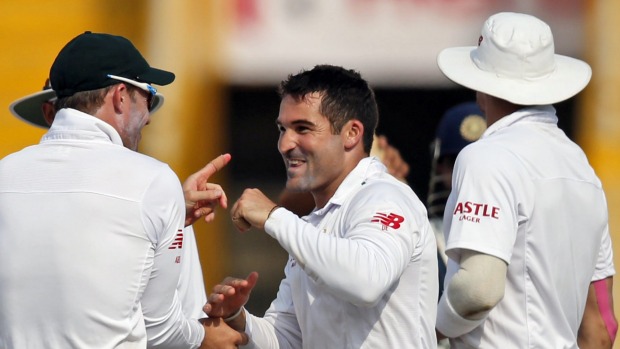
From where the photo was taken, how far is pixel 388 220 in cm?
345

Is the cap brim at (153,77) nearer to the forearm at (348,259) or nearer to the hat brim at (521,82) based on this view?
the forearm at (348,259)

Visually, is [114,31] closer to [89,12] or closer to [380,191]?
[89,12]

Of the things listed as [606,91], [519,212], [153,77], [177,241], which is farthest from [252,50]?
[177,241]

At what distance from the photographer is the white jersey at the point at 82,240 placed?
3195 mm

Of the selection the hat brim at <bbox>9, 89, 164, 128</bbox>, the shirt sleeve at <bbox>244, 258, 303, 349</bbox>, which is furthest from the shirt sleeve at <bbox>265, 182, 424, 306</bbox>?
the hat brim at <bbox>9, 89, 164, 128</bbox>

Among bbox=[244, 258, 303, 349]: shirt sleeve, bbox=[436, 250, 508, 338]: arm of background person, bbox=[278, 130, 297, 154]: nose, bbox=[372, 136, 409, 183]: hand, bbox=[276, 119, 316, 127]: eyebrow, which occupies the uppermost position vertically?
bbox=[276, 119, 316, 127]: eyebrow

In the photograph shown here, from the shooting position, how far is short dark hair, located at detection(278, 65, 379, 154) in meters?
3.80

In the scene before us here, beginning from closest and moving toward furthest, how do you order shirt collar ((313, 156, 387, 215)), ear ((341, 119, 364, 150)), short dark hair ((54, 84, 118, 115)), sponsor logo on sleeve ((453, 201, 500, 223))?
short dark hair ((54, 84, 118, 115)) < sponsor logo on sleeve ((453, 201, 500, 223)) < shirt collar ((313, 156, 387, 215)) < ear ((341, 119, 364, 150))

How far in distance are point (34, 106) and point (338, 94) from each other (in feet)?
4.85

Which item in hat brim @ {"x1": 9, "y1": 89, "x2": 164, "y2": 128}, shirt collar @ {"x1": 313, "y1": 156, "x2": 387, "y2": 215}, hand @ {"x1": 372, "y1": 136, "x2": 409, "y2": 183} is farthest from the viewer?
hand @ {"x1": 372, "y1": 136, "x2": 409, "y2": 183}

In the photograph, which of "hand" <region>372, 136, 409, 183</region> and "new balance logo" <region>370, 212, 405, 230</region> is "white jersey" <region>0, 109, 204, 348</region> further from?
"hand" <region>372, 136, 409, 183</region>

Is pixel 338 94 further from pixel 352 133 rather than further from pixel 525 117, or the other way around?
pixel 525 117

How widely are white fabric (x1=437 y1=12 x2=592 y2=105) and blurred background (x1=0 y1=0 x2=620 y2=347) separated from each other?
4225mm

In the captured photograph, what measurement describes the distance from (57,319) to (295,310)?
92cm
